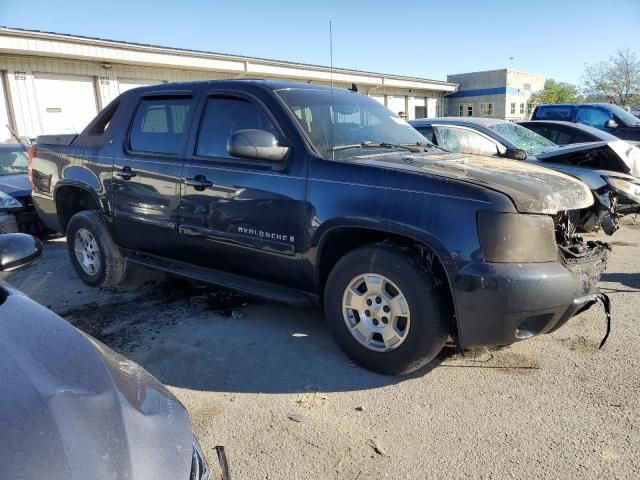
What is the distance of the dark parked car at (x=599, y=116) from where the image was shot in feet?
40.7

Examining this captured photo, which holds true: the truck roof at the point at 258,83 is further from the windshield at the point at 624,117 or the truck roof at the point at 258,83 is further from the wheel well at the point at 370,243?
the windshield at the point at 624,117

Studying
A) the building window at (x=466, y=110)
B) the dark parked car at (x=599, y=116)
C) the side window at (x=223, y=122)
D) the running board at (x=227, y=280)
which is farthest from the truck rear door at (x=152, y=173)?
the building window at (x=466, y=110)

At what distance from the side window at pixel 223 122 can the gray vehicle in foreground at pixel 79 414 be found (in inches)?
91.4

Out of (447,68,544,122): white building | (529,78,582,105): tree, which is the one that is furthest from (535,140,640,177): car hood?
(529,78,582,105): tree

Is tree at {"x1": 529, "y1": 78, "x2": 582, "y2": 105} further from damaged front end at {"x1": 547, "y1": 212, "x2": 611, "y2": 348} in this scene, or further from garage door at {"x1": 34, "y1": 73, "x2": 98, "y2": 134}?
damaged front end at {"x1": 547, "y1": 212, "x2": 611, "y2": 348}

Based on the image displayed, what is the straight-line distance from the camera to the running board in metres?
3.67

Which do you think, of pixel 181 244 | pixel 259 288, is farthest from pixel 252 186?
pixel 181 244

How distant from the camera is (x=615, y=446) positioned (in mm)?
2580

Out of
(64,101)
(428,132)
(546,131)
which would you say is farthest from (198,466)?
(64,101)

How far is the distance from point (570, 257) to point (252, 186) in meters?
2.20

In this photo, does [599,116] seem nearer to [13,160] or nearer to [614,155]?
[614,155]

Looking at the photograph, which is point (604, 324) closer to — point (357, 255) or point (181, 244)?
point (357, 255)

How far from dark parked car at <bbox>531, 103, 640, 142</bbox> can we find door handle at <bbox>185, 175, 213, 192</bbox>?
11704 mm

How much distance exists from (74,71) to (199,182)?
14.8 metres
